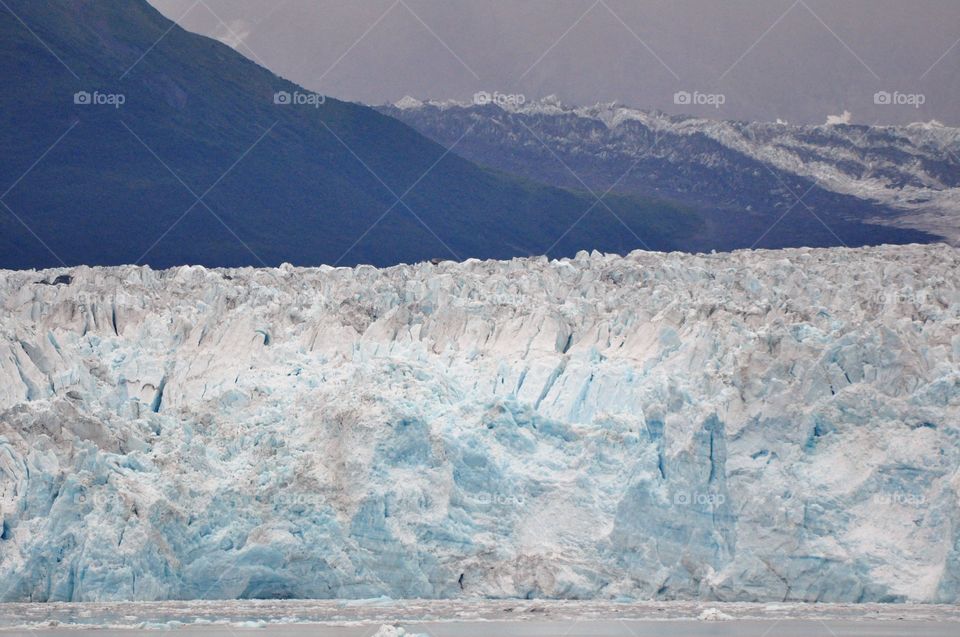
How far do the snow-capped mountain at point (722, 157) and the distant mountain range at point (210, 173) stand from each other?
2.40 meters

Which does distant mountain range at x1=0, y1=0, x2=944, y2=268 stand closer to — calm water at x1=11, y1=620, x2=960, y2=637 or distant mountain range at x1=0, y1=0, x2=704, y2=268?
distant mountain range at x1=0, y1=0, x2=704, y2=268

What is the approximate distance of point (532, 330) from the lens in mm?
20688

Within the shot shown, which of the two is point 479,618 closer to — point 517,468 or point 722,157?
point 517,468

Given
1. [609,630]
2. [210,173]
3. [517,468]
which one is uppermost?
[210,173]

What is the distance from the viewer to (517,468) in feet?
59.5

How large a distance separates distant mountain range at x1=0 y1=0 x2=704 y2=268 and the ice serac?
23343 mm

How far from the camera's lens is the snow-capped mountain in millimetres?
Answer: 42469

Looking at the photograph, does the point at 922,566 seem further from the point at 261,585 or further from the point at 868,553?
the point at 261,585

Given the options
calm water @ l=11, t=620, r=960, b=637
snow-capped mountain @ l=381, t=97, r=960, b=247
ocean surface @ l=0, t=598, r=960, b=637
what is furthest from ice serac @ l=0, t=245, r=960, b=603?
snow-capped mountain @ l=381, t=97, r=960, b=247

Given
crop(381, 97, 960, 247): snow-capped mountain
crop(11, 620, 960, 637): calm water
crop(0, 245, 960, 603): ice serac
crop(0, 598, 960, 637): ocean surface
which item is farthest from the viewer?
crop(381, 97, 960, 247): snow-capped mountain

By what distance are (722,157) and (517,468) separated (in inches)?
1276

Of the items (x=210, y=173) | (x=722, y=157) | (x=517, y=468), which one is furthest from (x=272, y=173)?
(x=517, y=468)

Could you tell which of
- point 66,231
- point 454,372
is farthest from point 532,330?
point 66,231

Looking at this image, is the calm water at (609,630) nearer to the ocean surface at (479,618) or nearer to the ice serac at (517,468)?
the ocean surface at (479,618)
